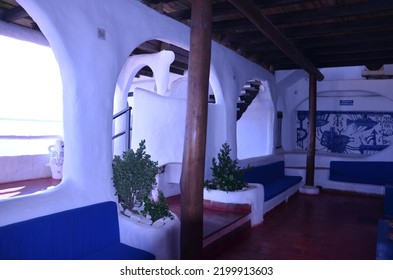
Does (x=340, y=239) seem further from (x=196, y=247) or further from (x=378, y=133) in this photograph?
(x=378, y=133)

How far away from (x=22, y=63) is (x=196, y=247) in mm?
6427

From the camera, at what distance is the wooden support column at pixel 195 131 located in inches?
132

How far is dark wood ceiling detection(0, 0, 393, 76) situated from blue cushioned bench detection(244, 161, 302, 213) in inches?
105

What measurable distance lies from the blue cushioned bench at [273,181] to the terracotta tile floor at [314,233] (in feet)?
0.76

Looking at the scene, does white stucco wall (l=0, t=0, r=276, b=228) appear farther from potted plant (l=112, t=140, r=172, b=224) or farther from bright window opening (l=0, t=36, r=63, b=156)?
bright window opening (l=0, t=36, r=63, b=156)

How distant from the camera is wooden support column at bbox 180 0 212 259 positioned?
3355 mm

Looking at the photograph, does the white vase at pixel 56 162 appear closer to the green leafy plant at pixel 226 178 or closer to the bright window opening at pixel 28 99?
the bright window opening at pixel 28 99

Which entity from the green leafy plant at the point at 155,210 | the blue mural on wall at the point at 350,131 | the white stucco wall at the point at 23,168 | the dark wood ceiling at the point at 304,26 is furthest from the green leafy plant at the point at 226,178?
the blue mural on wall at the point at 350,131

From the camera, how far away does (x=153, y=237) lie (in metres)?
3.15

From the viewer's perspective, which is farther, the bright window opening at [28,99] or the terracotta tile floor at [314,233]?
the bright window opening at [28,99]

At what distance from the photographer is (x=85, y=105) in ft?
10.7

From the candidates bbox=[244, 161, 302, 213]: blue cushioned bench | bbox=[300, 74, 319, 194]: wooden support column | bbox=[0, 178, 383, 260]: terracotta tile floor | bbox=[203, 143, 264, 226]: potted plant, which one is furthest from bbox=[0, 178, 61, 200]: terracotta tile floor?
bbox=[300, 74, 319, 194]: wooden support column

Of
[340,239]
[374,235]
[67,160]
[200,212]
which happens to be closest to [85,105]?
[67,160]

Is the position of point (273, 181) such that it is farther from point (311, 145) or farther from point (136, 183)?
point (136, 183)
